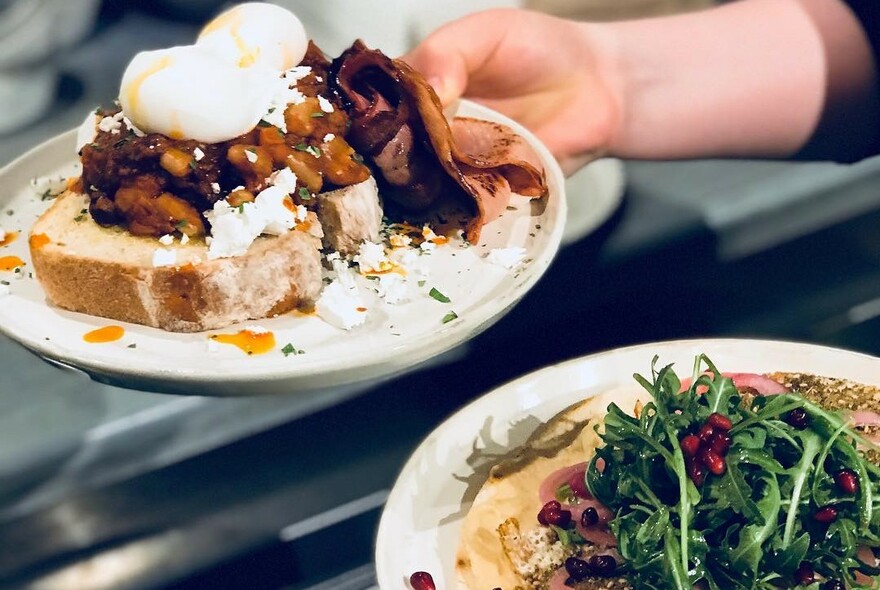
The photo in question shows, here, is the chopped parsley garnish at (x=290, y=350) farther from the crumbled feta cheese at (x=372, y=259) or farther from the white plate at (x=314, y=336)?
the crumbled feta cheese at (x=372, y=259)

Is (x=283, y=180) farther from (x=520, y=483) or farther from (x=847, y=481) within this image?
(x=847, y=481)

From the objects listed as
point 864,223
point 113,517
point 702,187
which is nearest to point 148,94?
point 113,517

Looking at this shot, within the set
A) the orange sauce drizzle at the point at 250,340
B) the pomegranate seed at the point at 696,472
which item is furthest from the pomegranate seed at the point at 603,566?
the orange sauce drizzle at the point at 250,340

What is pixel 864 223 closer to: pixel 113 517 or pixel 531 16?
pixel 531 16

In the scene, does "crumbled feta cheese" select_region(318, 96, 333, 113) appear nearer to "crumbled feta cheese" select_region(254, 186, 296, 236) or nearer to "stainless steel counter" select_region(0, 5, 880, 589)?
"crumbled feta cheese" select_region(254, 186, 296, 236)

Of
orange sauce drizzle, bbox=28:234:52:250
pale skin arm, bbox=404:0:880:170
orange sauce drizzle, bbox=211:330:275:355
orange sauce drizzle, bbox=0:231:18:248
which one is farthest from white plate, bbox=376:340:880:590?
pale skin arm, bbox=404:0:880:170

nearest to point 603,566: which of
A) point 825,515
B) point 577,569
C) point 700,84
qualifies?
point 577,569
